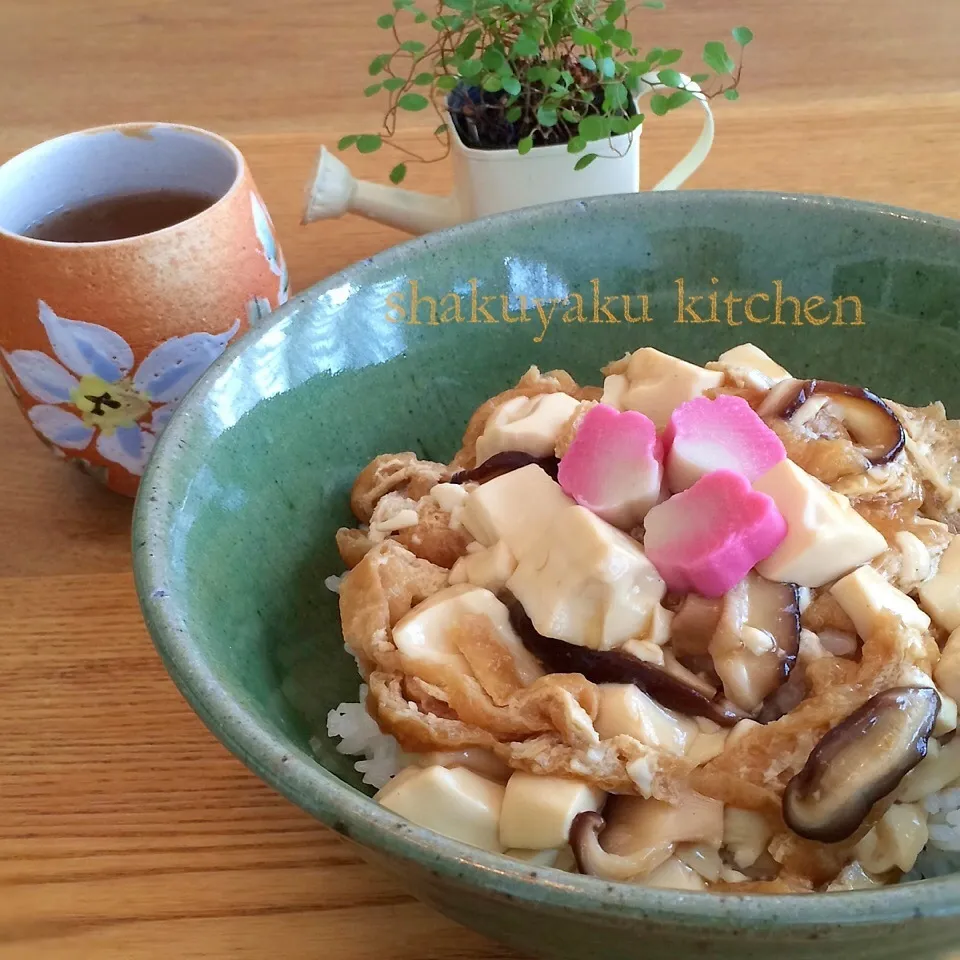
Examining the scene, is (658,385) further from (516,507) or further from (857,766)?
(857,766)

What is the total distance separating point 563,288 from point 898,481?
53 centimetres

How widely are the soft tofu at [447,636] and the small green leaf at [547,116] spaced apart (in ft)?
2.45

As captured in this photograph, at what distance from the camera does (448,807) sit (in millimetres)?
867

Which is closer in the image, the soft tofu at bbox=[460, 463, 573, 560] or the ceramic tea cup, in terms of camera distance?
the soft tofu at bbox=[460, 463, 573, 560]

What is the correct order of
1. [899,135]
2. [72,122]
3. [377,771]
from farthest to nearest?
1. [72,122]
2. [899,135]
3. [377,771]

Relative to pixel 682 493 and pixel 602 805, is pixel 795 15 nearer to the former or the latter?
pixel 682 493

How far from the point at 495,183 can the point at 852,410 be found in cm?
68

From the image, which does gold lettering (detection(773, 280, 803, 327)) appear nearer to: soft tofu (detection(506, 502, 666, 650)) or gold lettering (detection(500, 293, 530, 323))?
gold lettering (detection(500, 293, 530, 323))

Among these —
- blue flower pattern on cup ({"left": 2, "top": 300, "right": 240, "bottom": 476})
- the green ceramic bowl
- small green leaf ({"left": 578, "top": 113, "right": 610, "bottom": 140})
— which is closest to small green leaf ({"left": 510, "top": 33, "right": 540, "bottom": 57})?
small green leaf ({"left": 578, "top": 113, "right": 610, "bottom": 140})

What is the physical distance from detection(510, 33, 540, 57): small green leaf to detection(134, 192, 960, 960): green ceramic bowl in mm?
225

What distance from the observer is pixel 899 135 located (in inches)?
77.4

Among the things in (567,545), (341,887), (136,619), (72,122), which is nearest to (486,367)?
(567,545)

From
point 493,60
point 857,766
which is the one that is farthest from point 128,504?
point 857,766

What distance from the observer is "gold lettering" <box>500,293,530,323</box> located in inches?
52.6
